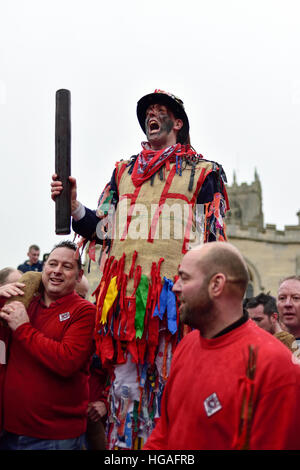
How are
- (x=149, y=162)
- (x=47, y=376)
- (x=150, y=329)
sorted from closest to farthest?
(x=150, y=329) < (x=47, y=376) < (x=149, y=162)

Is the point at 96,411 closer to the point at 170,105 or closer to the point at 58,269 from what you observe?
the point at 58,269

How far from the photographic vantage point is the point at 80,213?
11.5ft

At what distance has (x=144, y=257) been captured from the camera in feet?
10.7

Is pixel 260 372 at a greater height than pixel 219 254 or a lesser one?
lesser

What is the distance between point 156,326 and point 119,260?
499mm

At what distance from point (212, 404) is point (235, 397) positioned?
0.13 metres

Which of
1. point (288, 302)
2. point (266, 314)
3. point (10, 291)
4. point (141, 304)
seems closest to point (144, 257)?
point (141, 304)

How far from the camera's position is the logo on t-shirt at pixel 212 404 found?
2.20m

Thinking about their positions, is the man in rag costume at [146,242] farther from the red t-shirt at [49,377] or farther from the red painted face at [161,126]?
the red t-shirt at [49,377]

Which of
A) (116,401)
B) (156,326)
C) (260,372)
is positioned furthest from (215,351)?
(116,401)

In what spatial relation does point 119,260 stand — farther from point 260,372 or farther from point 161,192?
point 260,372

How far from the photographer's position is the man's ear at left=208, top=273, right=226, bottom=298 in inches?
96.3

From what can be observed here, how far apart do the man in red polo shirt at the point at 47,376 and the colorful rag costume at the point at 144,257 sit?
199mm

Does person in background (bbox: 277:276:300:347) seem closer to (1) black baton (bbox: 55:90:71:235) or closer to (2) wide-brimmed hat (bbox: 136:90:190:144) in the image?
(2) wide-brimmed hat (bbox: 136:90:190:144)
